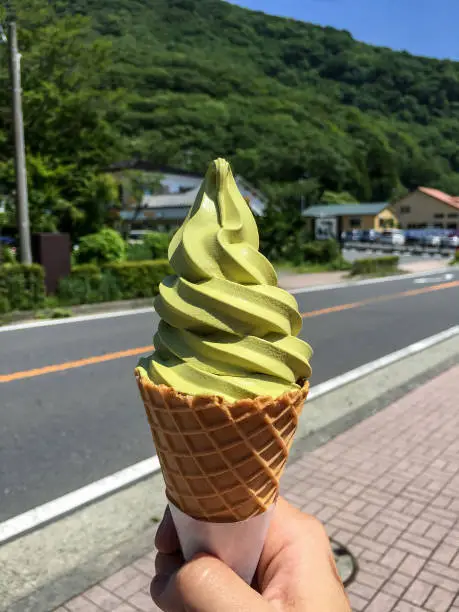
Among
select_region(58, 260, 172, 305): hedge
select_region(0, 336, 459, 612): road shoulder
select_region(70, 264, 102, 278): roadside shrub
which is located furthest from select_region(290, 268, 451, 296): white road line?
select_region(0, 336, 459, 612): road shoulder

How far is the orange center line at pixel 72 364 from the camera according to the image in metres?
7.45

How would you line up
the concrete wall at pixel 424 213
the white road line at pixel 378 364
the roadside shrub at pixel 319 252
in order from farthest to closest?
the concrete wall at pixel 424 213, the roadside shrub at pixel 319 252, the white road line at pixel 378 364

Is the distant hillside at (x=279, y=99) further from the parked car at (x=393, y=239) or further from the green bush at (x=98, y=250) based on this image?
the parked car at (x=393, y=239)

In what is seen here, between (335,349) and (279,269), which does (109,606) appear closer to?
(335,349)

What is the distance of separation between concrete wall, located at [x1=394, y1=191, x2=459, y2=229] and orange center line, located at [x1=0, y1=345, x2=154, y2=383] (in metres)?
65.5

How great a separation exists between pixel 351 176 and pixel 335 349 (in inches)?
2996

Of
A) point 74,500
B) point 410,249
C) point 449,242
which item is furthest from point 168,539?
point 449,242

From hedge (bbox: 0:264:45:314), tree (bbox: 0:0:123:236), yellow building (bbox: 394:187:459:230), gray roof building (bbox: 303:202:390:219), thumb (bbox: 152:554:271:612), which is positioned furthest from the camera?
yellow building (bbox: 394:187:459:230)

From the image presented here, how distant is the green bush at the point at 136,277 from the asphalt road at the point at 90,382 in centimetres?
219

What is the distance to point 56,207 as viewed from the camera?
17641mm

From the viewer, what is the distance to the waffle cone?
1632 millimetres

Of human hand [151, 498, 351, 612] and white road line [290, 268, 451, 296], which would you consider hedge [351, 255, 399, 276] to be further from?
human hand [151, 498, 351, 612]

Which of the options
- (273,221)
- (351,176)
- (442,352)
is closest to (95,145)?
(273,221)

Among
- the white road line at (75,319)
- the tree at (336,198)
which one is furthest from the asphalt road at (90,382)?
the tree at (336,198)
